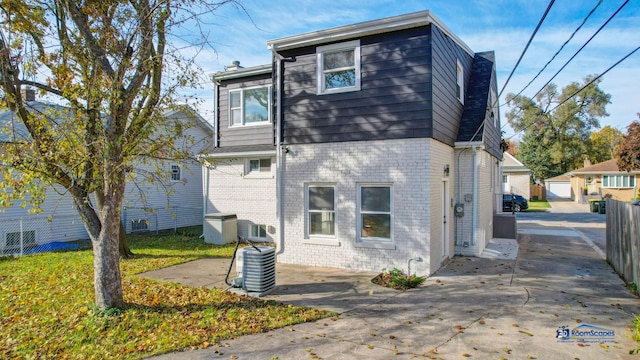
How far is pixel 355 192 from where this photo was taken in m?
9.12

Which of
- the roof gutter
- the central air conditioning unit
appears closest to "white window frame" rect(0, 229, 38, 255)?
the central air conditioning unit

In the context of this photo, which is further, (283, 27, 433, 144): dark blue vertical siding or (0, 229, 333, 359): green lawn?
(283, 27, 433, 144): dark blue vertical siding

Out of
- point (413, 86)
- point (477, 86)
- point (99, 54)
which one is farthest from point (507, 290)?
point (99, 54)

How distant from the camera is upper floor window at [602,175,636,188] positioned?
114 ft

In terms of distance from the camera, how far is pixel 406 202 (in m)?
8.59

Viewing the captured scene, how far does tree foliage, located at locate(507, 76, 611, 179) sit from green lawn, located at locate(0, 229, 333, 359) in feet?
152

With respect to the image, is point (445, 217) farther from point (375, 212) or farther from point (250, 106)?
point (250, 106)

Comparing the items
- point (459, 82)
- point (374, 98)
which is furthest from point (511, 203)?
point (374, 98)

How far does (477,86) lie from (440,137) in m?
4.43

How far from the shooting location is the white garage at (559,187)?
1831 inches

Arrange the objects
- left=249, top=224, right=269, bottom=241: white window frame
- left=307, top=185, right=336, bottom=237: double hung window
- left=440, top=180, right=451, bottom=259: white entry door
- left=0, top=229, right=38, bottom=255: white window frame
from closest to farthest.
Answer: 1. left=307, top=185, right=336, bottom=237: double hung window
2. left=440, top=180, right=451, bottom=259: white entry door
3. left=0, top=229, right=38, bottom=255: white window frame
4. left=249, top=224, right=269, bottom=241: white window frame

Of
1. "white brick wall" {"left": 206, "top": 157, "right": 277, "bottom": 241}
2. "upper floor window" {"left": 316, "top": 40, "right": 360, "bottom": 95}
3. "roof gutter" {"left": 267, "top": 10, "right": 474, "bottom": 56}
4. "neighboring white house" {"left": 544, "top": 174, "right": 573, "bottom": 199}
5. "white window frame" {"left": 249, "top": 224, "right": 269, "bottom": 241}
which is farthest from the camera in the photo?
"neighboring white house" {"left": 544, "top": 174, "right": 573, "bottom": 199}

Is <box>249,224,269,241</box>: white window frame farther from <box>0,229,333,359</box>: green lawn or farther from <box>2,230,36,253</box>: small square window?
<box>2,230,36,253</box>: small square window

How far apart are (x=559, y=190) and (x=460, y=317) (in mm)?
49880
